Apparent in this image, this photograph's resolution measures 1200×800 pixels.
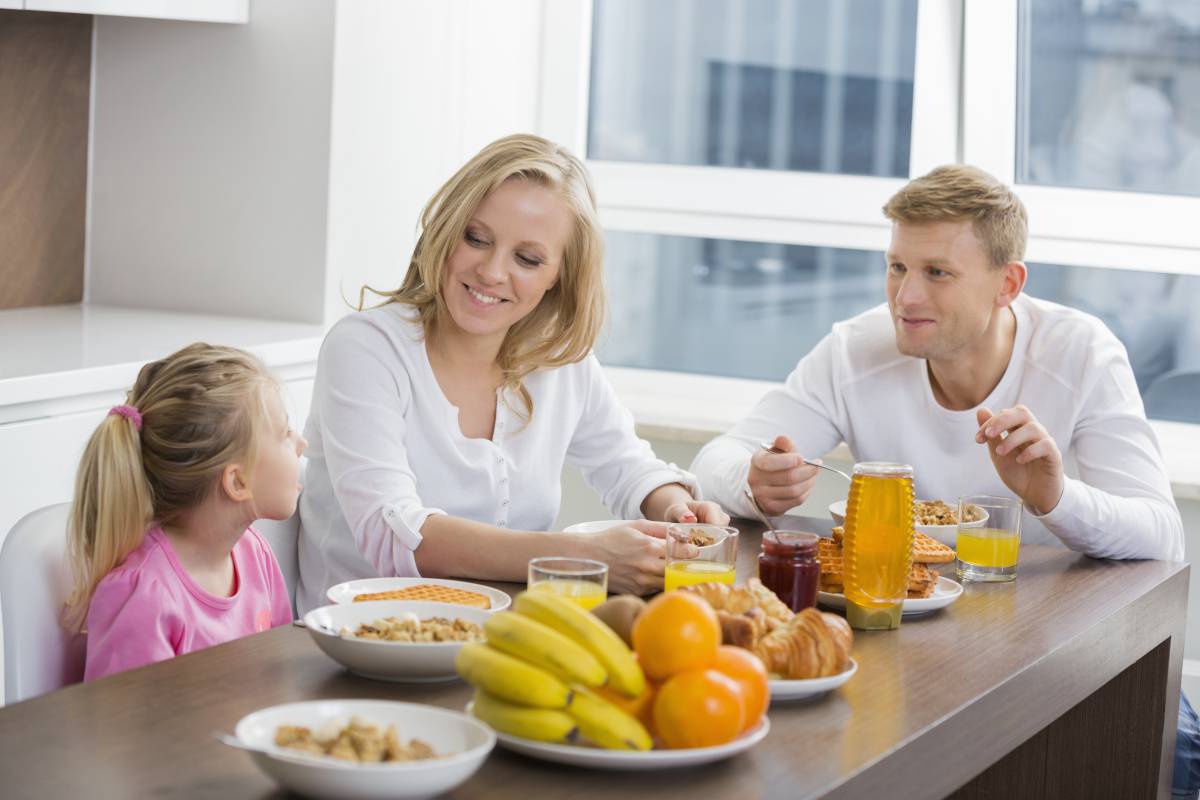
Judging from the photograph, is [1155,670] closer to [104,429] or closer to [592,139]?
[104,429]

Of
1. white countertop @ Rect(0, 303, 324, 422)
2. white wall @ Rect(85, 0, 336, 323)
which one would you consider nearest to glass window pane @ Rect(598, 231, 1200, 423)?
white wall @ Rect(85, 0, 336, 323)

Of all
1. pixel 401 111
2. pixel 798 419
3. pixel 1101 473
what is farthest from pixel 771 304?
pixel 1101 473

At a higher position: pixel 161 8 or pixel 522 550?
pixel 161 8

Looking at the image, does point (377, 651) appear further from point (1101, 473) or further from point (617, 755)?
point (1101, 473)

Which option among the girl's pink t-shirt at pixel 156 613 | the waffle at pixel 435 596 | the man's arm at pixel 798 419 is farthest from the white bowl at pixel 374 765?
the man's arm at pixel 798 419

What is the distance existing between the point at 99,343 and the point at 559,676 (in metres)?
2.06

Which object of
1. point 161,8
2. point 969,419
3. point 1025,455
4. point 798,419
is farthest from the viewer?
point 161,8

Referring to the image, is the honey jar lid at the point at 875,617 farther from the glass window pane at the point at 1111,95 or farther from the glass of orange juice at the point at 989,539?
the glass window pane at the point at 1111,95

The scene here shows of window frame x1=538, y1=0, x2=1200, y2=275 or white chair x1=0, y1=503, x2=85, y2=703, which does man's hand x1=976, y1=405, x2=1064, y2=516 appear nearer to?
white chair x1=0, y1=503, x2=85, y2=703

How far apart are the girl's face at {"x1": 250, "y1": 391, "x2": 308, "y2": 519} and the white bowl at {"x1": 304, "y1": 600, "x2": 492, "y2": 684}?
14.3 inches

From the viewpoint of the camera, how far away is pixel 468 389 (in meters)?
2.06

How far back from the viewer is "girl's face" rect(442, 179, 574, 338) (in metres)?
1.99

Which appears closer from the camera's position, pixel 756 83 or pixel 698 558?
pixel 698 558

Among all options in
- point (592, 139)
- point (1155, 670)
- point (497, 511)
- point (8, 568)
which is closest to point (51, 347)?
point (497, 511)
